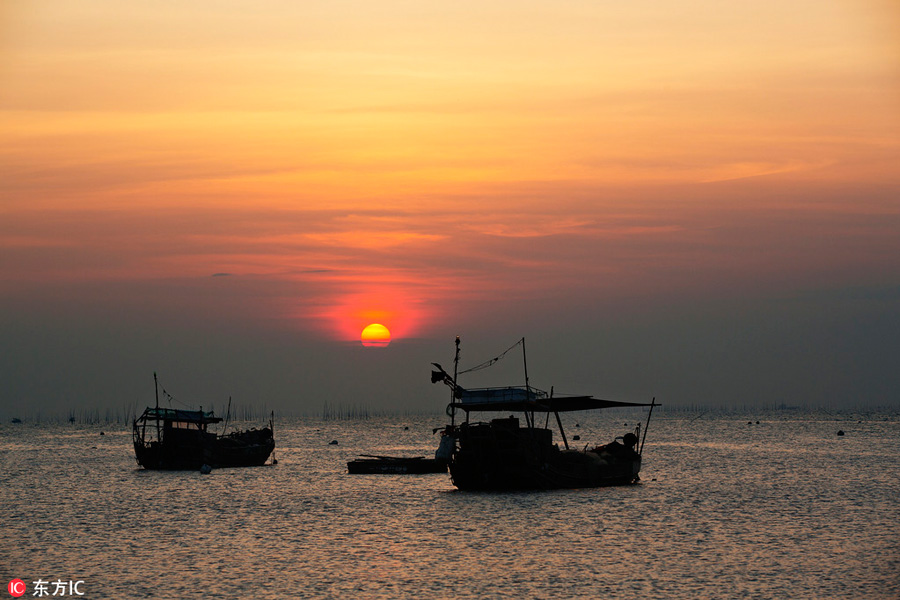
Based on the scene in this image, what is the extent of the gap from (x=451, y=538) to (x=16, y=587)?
888 inches

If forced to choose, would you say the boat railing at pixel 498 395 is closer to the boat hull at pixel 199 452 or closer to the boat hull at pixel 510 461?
the boat hull at pixel 510 461

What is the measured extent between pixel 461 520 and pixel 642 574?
20668 mm

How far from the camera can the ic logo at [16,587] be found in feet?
127

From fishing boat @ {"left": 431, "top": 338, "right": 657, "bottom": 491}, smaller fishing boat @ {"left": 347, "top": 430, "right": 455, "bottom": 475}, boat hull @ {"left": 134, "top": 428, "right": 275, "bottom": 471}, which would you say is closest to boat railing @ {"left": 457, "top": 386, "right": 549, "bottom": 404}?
fishing boat @ {"left": 431, "top": 338, "right": 657, "bottom": 491}

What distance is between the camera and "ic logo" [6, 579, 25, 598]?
3881 cm

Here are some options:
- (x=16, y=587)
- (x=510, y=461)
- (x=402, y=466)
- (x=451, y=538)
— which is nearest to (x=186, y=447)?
(x=402, y=466)

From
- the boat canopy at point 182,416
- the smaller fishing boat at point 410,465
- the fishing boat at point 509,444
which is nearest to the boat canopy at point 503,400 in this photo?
the fishing boat at point 509,444

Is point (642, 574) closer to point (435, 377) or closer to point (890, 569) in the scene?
point (890, 569)

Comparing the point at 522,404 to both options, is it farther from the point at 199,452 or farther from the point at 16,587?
the point at 199,452

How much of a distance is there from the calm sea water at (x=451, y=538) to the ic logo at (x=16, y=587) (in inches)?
22.3

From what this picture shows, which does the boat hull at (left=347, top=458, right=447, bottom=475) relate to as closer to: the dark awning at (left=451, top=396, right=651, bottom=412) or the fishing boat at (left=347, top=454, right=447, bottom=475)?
the fishing boat at (left=347, top=454, right=447, bottom=475)

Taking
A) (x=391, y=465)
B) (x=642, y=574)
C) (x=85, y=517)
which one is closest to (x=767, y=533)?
(x=642, y=574)

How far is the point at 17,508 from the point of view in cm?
7525

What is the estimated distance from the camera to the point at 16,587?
40094mm
